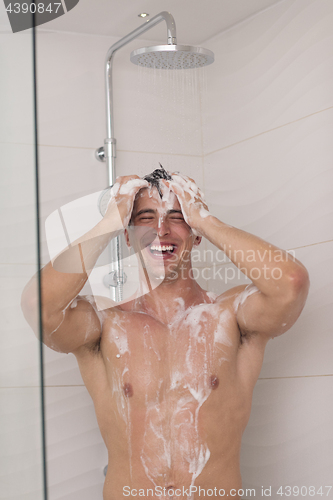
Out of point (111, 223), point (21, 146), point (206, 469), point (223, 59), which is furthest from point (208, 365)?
point (223, 59)

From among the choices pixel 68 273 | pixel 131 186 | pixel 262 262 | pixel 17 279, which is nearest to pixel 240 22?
pixel 131 186

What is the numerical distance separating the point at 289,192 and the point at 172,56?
0.55 meters

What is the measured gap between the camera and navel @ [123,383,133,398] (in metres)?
1.40

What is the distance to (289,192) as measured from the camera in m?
1.69

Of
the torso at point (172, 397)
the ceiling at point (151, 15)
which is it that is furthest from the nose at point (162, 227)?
the ceiling at point (151, 15)

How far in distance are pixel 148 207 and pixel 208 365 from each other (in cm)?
45

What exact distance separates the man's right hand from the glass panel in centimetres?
80

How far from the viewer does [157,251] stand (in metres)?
1.49

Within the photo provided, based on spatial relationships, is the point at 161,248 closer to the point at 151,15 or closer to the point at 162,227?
the point at 162,227

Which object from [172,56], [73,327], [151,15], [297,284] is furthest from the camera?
[151,15]

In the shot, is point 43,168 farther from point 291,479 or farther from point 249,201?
point 291,479

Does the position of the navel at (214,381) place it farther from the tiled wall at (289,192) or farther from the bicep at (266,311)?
the tiled wall at (289,192)

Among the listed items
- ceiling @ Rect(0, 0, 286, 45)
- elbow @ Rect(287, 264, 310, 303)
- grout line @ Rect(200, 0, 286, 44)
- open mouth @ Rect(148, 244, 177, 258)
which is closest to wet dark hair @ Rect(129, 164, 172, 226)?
open mouth @ Rect(148, 244, 177, 258)

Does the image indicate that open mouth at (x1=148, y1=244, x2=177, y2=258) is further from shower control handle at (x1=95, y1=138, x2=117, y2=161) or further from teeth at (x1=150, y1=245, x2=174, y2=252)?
shower control handle at (x1=95, y1=138, x2=117, y2=161)
